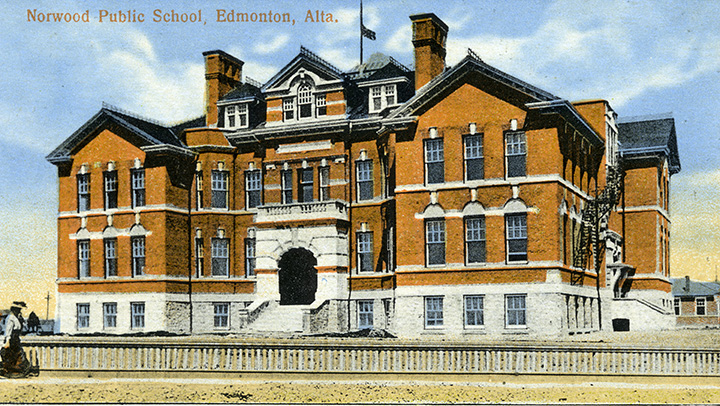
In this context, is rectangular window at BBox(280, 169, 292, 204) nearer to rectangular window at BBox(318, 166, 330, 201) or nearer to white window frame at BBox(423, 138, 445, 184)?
rectangular window at BBox(318, 166, 330, 201)

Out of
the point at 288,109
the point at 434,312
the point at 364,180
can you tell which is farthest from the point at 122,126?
the point at 434,312

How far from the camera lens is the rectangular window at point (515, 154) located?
35000 millimetres

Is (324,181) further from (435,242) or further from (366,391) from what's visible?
(366,391)

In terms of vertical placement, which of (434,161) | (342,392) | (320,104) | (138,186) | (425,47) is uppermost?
(425,47)

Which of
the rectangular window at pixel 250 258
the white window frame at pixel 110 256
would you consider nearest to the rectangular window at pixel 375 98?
the rectangular window at pixel 250 258

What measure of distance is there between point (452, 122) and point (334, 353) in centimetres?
1803

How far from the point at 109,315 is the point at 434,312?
17.3 m

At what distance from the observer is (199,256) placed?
43062mm

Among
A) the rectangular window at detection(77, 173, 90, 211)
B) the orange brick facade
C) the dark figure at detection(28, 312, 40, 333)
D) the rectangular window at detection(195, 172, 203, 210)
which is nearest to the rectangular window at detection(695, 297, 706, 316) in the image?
the orange brick facade

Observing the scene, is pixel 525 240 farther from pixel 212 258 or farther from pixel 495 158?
pixel 212 258

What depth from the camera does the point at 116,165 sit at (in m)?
43.0

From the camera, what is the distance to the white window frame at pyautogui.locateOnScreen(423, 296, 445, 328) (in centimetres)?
3575

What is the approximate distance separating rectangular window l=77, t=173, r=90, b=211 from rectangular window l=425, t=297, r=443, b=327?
1934 centimetres

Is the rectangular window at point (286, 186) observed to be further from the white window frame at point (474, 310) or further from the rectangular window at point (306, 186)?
the white window frame at point (474, 310)
